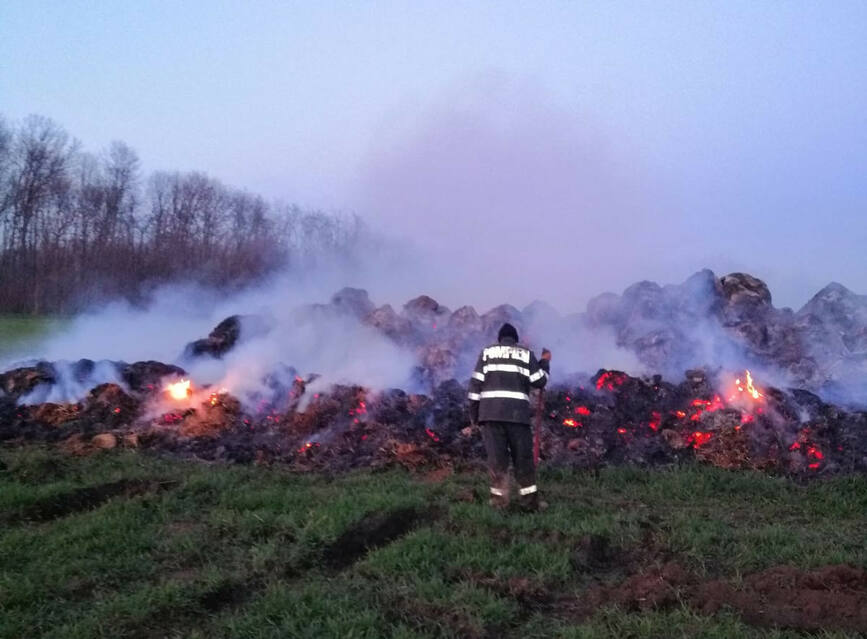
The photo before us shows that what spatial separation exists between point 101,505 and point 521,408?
15.7 feet

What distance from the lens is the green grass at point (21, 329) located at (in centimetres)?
2395

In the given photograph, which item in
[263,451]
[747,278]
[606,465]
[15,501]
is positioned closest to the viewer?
[15,501]

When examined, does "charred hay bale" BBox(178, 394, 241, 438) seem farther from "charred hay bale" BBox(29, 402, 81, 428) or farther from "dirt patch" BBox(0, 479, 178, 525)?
"dirt patch" BBox(0, 479, 178, 525)

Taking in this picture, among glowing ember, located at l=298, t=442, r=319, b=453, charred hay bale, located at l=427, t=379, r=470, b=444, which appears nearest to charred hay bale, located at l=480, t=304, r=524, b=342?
charred hay bale, located at l=427, t=379, r=470, b=444

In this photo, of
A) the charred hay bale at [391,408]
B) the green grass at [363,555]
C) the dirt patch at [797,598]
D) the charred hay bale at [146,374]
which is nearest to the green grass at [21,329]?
the charred hay bale at [146,374]

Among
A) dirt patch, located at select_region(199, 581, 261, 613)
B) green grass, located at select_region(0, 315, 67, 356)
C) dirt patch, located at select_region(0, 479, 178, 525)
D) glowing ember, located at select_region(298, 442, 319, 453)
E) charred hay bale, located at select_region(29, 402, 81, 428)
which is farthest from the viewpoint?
green grass, located at select_region(0, 315, 67, 356)

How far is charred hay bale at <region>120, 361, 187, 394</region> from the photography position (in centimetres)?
1501

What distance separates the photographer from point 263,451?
11.7 m

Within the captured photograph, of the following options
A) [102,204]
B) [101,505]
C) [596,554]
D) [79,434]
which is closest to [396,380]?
[79,434]

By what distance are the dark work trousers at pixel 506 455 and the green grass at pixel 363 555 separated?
1.10ft

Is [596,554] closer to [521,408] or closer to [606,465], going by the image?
[521,408]

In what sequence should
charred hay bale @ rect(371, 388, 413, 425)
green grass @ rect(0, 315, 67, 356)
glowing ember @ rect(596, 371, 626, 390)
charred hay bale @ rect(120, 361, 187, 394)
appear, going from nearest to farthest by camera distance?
charred hay bale @ rect(371, 388, 413, 425) < glowing ember @ rect(596, 371, 626, 390) < charred hay bale @ rect(120, 361, 187, 394) < green grass @ rect(0, 315, 67, 356)

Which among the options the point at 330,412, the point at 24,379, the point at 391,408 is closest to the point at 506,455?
the point at 391,408

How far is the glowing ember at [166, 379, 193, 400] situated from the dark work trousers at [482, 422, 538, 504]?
25.1 feet
